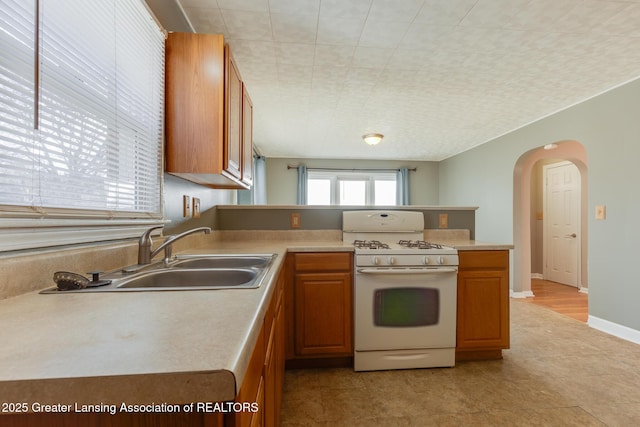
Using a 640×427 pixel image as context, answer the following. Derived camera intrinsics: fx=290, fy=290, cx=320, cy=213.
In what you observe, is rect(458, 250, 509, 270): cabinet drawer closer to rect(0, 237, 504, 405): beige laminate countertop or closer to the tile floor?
the tile floor

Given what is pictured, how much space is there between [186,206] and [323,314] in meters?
1.14

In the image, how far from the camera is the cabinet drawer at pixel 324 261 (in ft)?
6.38

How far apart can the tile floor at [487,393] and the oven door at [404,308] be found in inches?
9.1

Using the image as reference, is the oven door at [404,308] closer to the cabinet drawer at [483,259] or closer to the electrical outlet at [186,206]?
the cabinet drawer at [483,259]

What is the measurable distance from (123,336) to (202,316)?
0.14 m

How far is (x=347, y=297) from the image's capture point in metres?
1.97

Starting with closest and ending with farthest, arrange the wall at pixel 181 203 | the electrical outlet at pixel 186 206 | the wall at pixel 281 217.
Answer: the wall at pixel 181 203
the electrical outlet at pixel 186 206
the wall at pixel 281 217

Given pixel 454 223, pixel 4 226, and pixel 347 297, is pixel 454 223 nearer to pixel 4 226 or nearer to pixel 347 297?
pixel 347 297

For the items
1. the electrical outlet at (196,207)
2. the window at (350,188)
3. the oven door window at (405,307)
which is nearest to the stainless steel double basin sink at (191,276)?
the electrical outlet at (196,207)

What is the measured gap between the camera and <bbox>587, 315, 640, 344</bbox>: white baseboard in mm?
2533

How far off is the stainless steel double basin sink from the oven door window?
830 millimetres

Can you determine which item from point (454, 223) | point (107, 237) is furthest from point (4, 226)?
point (454, 223)

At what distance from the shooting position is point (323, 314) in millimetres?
1961

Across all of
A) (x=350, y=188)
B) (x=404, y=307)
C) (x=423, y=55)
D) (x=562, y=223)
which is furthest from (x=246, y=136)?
(x=562, y=223)
